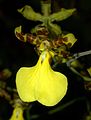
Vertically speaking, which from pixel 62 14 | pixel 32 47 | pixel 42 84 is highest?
pixel 62 14

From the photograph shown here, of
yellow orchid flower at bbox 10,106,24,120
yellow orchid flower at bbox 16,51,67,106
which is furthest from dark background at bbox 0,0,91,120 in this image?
yellow orchid flower at bbox 16,51,67,106

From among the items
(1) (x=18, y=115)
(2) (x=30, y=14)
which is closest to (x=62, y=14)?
(2) (x=30, y=14)

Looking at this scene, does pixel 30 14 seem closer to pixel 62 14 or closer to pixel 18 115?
pixel 62 14

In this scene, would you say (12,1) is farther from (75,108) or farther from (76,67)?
(76,67)

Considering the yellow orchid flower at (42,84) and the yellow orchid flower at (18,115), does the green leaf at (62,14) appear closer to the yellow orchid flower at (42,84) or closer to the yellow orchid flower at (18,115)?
the yellow orchid flower at (42,84)

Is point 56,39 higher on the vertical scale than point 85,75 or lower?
higher

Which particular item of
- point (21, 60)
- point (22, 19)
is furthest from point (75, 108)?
point (22, 19)
